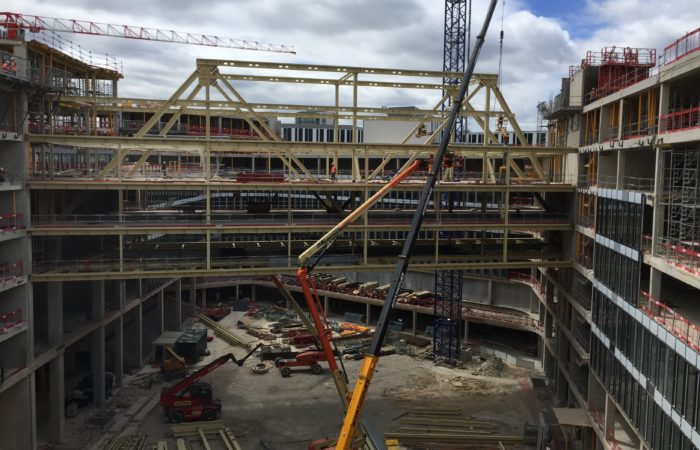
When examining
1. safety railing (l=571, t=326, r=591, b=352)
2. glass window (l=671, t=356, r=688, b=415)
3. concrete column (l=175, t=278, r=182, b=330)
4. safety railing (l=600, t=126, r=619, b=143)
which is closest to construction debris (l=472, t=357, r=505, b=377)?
safety railing (l=571, t=326, r=591, b=352)

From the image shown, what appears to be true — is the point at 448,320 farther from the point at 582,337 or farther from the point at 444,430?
the point at 444,430

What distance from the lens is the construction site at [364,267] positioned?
1973 cm

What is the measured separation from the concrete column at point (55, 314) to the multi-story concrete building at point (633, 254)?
2343 cm

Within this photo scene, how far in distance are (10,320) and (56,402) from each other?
4.60m

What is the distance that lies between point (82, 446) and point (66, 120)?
69.3 feet

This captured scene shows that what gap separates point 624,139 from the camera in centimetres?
2331

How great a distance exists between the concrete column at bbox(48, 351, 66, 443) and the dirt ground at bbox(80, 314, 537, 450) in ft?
9.68

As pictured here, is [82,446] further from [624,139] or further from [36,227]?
[624,139]

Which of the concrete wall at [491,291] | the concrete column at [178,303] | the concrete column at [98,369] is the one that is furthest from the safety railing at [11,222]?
the concrete wall at [491,291]

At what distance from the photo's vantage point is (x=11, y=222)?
25.3m

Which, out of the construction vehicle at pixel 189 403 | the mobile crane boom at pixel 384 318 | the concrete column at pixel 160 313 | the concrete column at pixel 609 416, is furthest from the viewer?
the concrete column at pixel 160 313

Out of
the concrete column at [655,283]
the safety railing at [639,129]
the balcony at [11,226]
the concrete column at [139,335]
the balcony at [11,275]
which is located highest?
the safety railing at [639,129]

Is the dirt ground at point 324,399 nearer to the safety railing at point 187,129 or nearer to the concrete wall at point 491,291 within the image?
the concrete wall at point 491,291

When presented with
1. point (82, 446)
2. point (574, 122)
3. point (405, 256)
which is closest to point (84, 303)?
point (82, 446)
